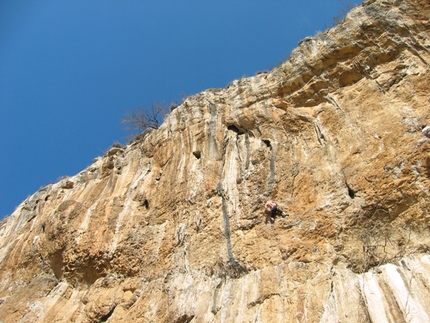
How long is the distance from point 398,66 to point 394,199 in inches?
154

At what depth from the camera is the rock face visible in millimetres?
7343

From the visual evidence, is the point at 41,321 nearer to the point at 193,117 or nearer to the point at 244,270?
the point at 244,270

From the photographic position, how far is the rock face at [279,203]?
734 cm

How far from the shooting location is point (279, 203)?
9242 millimetres

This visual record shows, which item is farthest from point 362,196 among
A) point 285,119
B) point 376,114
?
point 285,119

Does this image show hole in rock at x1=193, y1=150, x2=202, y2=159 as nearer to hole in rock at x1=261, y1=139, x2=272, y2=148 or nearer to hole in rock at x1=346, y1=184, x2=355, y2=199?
hole in rock at x1=261, y1=139, x2=272, y2=148

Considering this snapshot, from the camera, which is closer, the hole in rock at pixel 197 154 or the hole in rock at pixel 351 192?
the hole in rock at pixel 351 192

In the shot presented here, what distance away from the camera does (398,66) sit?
9.99 metres

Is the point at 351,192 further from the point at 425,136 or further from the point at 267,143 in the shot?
the point at 267,143

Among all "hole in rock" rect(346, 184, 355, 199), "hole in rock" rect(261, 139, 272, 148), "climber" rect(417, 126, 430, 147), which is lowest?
"hole in rock" rect(346, 184, 355, 199)

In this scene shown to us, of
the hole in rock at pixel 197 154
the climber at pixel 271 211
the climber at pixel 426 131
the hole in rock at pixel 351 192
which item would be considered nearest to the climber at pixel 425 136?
the climber at pixel 426 131

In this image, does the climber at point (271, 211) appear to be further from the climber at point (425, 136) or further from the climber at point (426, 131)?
the climber at point (426, 131)

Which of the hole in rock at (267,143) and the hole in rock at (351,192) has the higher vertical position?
the hole in rock at (267,143)

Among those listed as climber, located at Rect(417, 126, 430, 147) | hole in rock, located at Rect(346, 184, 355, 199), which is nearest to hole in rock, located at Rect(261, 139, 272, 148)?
hole in rock, located at Rect(346, 184, 355, 199)
